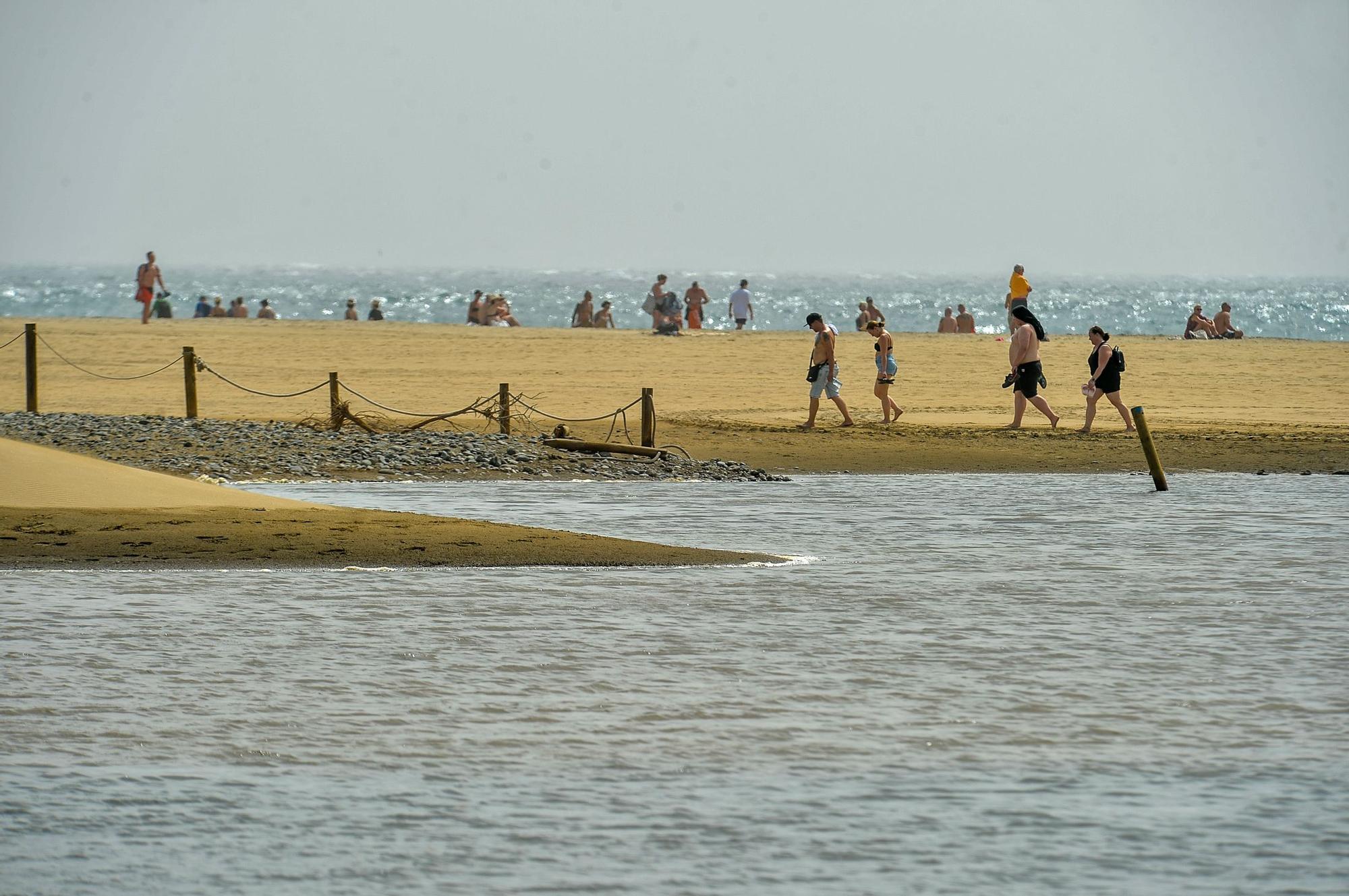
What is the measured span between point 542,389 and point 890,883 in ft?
77.7

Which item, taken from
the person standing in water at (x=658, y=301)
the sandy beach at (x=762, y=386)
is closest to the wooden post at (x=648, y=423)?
the sandy beach at (x=762, y=386)

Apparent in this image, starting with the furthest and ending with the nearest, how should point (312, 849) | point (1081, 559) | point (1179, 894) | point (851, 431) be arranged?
point (851, 431)
point (1081, 559)
point (312, 849)
point (1179, 894)

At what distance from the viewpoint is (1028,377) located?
77.9 feet

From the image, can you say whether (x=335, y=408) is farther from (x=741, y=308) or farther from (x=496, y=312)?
(x=496, y=312)

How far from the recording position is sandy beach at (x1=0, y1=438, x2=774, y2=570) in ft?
44.5

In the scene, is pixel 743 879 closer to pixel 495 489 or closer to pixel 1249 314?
pixel 495 489

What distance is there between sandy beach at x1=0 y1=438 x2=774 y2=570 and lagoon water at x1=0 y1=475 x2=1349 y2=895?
1.84 ft

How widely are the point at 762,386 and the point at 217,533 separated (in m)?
17.3

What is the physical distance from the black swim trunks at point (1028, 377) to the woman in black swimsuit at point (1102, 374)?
642 mm

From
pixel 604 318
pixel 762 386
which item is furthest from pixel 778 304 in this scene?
pixel 762 386

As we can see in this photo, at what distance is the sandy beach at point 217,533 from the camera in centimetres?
1358

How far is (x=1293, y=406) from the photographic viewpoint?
94.9ft

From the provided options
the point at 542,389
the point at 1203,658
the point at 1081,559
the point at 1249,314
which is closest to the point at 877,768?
the point at 1203,658

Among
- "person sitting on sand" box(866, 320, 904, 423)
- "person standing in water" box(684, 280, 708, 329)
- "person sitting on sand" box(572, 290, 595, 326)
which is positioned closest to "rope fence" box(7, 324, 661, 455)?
"person sitting on sand" box(866, 320, 904, 423)
